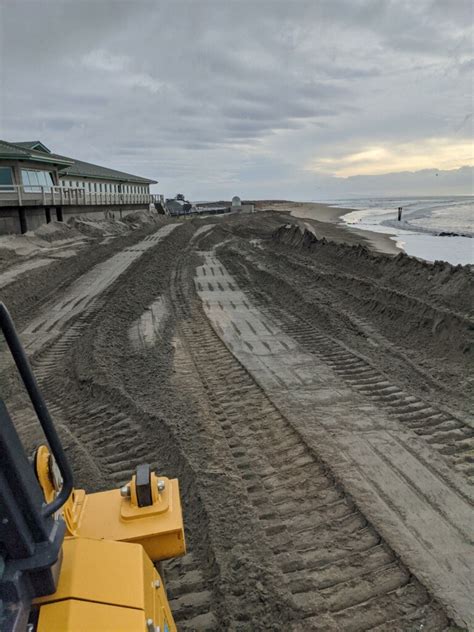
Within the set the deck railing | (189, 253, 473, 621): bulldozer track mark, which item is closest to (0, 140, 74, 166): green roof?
the deck railing

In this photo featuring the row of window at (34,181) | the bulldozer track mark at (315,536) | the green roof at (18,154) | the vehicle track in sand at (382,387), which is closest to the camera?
the bulldozer track mark at (315,536)

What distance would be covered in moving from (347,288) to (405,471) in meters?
7.86

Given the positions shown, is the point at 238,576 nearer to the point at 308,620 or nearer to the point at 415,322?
the point at 308,620

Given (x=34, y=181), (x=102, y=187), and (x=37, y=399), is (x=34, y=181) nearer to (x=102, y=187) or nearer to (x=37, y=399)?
(x=102, y=187)

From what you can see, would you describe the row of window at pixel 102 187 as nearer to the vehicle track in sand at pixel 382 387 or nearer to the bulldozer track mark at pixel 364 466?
the vehicle track in sand at pixel 382 387

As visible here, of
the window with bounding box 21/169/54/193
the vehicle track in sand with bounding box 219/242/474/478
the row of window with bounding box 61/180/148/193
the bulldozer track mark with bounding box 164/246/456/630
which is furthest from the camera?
the row of window with bounding box 61/180/148/193

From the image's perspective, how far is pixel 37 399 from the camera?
1546 mm

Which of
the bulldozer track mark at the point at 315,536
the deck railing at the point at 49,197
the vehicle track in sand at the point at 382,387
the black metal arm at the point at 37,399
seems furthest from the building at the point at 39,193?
the black metal arm at the point at 37,399

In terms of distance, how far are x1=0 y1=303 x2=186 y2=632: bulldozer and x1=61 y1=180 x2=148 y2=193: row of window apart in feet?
113

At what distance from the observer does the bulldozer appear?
148cm

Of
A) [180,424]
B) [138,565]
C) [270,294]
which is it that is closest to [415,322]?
[270,294]

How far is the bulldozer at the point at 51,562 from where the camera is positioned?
4.86 ft

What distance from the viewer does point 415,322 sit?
27.8 feet

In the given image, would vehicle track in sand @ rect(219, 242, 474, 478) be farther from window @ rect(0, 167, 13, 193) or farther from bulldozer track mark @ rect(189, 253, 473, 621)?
window @ rect(0, 167, 13, 193)
